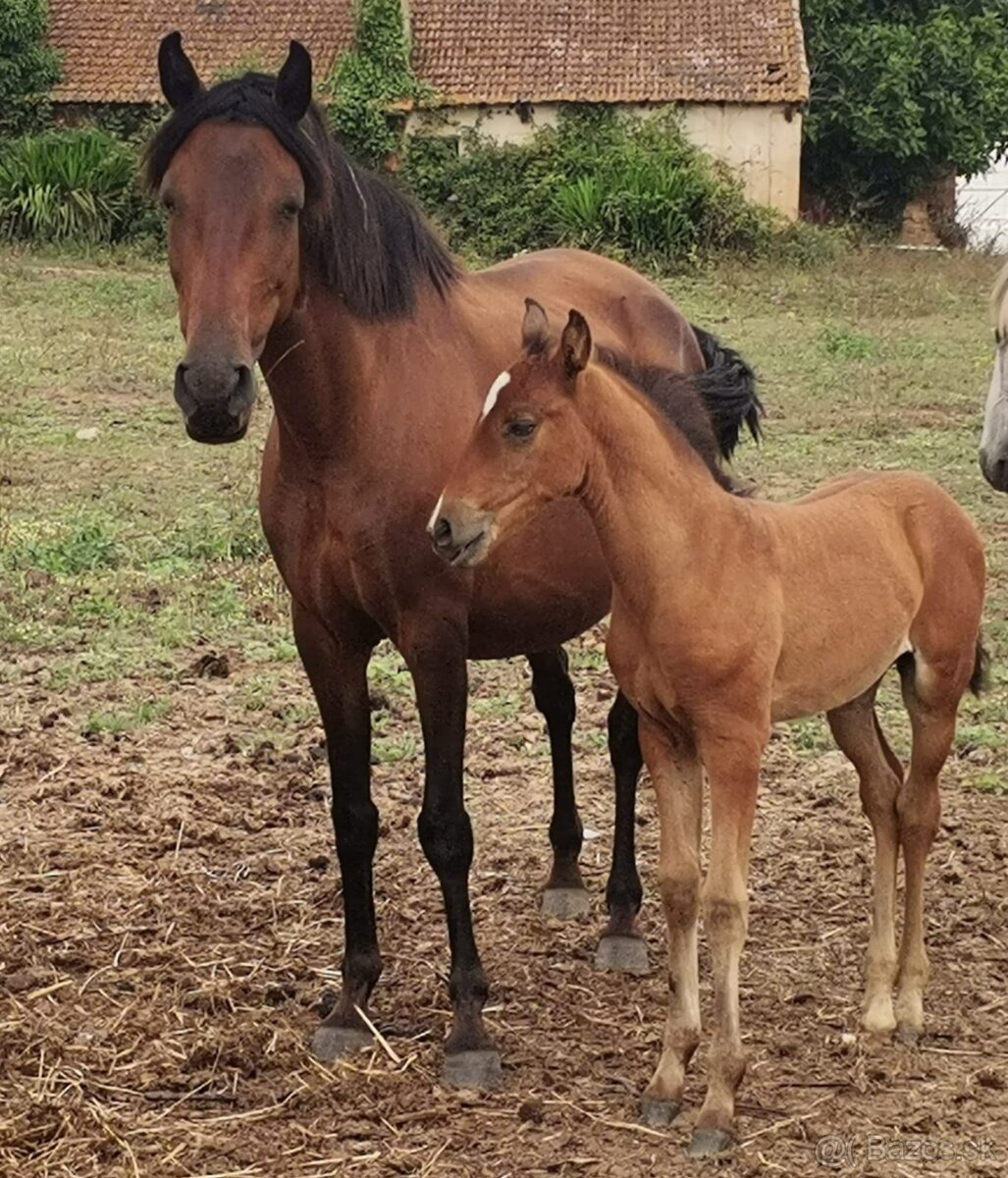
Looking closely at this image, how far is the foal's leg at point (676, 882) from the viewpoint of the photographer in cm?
406

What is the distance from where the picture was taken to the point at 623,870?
17.4 ft

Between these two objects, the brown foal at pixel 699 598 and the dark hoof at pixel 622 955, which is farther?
the dark hoof at pixel 622 955

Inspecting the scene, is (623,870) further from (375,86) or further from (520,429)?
(375,86)

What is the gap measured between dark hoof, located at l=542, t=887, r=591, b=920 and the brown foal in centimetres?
126

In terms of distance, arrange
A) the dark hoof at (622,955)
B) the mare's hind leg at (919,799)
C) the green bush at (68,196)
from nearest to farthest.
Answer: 1. the mare's hind leg at (919,799)
2. the dark hoof at (622,955)
3. the green bush at (68,196)

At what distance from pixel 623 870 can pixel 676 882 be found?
127 cm

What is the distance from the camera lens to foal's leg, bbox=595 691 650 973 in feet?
16.9

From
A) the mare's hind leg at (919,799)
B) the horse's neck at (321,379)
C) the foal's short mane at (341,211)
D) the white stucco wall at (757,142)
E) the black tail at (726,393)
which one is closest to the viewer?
the foal's short mane at (341,211)

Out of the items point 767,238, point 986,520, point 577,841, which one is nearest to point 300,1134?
point 577,841

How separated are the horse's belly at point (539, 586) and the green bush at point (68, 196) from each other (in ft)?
65.0

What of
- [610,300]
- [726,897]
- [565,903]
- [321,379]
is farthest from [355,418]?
[565,903]

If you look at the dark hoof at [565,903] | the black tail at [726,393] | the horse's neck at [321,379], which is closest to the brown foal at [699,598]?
the horse's neck at [321,379]

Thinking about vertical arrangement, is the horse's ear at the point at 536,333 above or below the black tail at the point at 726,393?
above

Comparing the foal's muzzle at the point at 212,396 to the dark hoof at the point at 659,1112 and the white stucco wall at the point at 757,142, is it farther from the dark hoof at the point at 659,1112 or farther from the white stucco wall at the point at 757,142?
the white stucco wall at the point at 757,142
